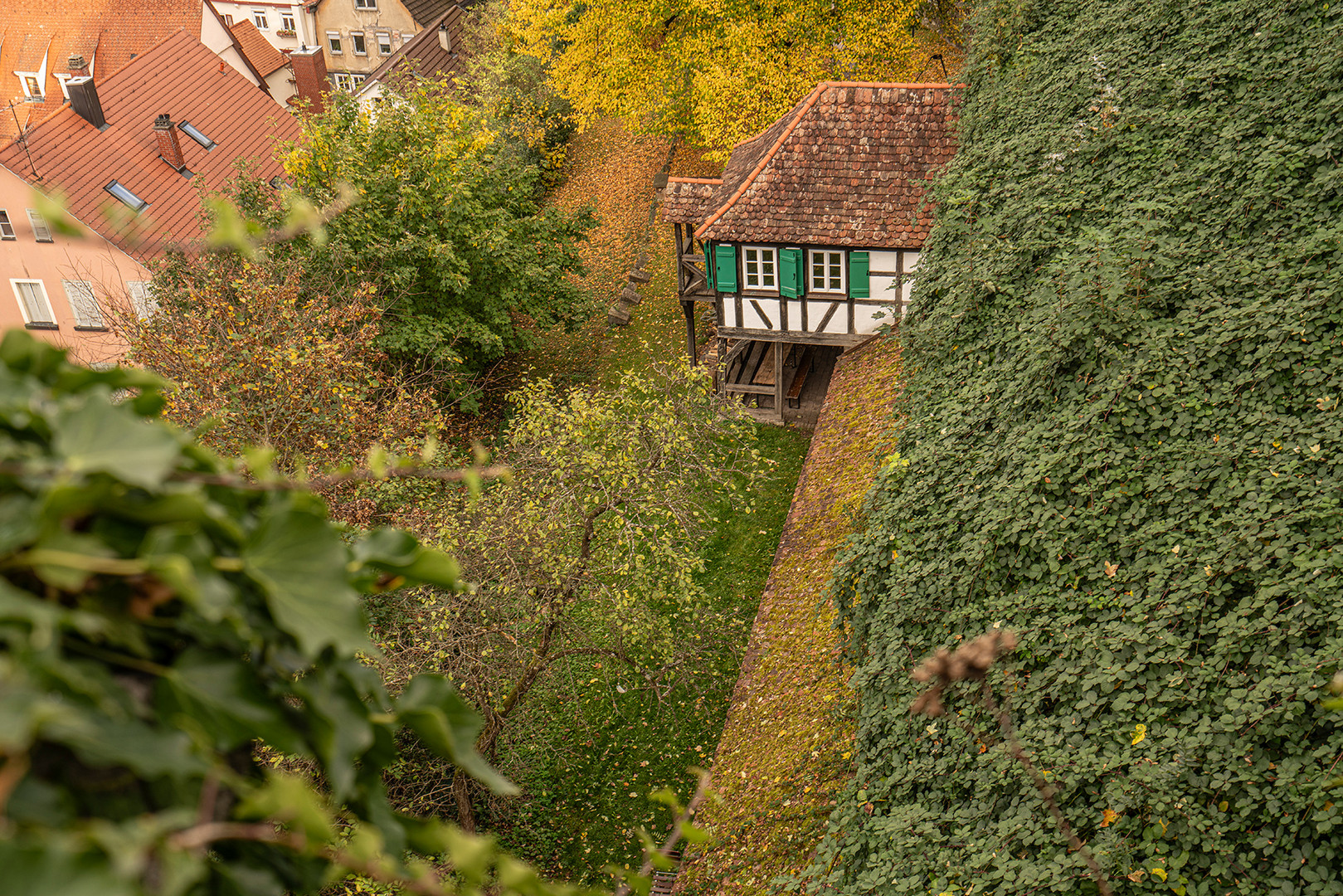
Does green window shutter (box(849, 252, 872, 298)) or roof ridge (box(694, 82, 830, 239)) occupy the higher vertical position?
roof ridge (box(694, 82, 830, 239))

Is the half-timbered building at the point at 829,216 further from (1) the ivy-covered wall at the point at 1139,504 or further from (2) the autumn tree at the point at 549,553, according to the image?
(2) the autumn tree at the point at 549,553

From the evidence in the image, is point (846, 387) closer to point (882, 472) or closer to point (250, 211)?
point (882, 472)

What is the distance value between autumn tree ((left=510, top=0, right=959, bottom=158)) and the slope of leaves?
694 cm

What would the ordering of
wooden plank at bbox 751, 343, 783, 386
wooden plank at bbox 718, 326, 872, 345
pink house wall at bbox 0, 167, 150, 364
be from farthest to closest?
pink house wall at bbox 0, 167, 150, 364, wooden plank at bbox 751, 343, 783, 386, wooden plank at bbox 718, 326, 872, 345

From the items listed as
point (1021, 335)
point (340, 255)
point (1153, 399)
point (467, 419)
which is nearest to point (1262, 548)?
point (1153, 399)

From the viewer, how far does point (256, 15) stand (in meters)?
36.7

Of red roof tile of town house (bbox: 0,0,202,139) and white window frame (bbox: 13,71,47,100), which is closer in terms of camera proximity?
white window frame (bbox: 13,71,47,100)

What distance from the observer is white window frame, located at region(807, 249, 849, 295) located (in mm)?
15648

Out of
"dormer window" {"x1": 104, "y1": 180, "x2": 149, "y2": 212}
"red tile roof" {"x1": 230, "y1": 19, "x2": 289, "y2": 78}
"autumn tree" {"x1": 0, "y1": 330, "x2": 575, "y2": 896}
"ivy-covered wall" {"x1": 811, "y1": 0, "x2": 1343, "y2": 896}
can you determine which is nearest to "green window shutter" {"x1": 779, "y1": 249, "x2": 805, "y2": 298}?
"ivy-covered wall" {"x1": 811, "y1": 0, "x2": 1343, "y2": 896}

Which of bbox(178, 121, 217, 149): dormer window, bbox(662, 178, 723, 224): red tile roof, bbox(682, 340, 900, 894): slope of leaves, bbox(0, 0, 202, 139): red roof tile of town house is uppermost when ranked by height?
bbox(0, 0, 202, 139): red roof tile of town house

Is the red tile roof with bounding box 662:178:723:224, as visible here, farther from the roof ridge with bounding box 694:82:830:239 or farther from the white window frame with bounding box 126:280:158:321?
the white window frame with bounding box 126:280:158:321

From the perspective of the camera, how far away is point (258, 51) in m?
33.8

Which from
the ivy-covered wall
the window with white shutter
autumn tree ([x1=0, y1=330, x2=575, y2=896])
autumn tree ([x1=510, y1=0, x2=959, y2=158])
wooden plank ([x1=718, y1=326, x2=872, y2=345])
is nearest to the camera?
autumn tree ([x1=0, y1=330, x2=575, y2=896])

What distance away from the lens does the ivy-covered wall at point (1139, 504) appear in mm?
5551
